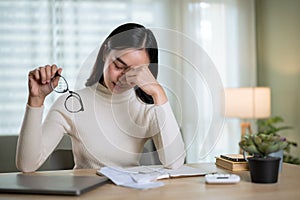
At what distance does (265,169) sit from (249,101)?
200cm

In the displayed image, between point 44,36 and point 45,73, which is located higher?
point 44,36

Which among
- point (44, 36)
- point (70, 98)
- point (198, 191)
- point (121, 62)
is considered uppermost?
point (44, 36)

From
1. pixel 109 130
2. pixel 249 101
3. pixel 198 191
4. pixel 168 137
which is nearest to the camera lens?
pixel 198 191

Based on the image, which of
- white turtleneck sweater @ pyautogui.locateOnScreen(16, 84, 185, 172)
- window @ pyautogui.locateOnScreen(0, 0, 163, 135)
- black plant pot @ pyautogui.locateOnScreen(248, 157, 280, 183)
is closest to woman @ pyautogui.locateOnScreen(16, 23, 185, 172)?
white turtleneck sweater @ pyautogui.locateOnScreen(16, 84, 185, 172)

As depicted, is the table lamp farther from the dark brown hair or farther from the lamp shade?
the dark brown hair

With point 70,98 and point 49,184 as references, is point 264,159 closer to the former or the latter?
point 49,184

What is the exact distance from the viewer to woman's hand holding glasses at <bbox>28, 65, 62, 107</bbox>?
4.57 ft

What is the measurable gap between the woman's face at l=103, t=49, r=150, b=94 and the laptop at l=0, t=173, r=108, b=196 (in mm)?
324

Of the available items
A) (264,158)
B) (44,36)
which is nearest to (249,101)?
(44,36)

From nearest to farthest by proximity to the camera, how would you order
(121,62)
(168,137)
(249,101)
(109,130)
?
(121,62), (168,137), (109,130), (249,101)

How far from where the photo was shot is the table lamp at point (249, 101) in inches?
125

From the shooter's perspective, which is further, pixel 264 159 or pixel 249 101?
pixel 249 101

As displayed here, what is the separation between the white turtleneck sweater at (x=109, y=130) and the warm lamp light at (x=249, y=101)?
66.0 inches

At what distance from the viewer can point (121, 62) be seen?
53.6 inches
